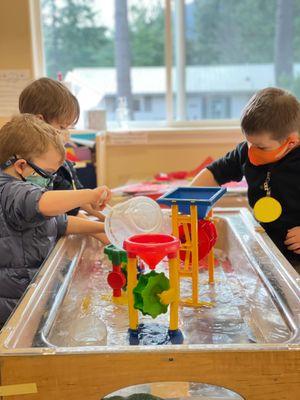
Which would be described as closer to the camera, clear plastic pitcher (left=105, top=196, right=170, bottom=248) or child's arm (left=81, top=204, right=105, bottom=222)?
clear plastic pitcher (left=105, top=196, right=170, bottom=248)

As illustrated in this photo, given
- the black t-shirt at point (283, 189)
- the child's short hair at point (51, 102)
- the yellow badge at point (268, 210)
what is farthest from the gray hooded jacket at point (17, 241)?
the black t-shirt at point (283, 189)

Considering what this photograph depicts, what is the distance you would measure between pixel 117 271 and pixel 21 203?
0.75 feet

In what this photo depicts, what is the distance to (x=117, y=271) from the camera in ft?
3.53

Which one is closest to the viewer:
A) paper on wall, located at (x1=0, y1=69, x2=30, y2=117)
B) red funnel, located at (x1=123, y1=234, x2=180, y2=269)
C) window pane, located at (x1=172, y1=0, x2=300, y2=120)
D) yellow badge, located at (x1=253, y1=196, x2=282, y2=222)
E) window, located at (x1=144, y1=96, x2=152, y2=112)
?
red funnel, located at (x1=123, y1=234, x2=180, y2=269)

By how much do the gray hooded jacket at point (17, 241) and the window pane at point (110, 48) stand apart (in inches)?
68.7

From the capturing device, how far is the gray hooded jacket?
109 cm

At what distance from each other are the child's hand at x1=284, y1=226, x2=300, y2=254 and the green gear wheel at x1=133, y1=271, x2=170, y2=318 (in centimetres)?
66

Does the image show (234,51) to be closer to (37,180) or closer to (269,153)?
(269,153)

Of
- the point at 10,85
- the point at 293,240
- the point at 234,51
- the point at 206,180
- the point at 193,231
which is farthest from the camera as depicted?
the point at 234,51

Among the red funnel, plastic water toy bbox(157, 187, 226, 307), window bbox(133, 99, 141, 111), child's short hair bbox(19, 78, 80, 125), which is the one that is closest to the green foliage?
window bbox(133, 99, 141, 111)

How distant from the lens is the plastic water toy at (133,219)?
3.47 feet

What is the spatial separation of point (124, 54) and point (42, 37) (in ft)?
1.43

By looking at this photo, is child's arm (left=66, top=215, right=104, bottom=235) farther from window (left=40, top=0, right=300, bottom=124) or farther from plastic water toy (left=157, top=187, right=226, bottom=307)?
window (left=40, top=0, right=300, bottom=124)

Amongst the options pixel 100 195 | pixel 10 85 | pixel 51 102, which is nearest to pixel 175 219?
pixel 100 195
